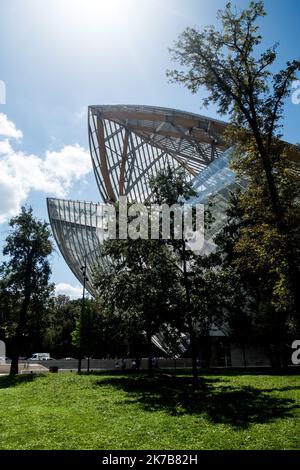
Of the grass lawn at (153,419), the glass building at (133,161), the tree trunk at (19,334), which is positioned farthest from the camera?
the glass building at (133,161)

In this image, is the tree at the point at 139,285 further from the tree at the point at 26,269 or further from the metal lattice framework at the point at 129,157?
the metal lattice framework at the point at 129,157

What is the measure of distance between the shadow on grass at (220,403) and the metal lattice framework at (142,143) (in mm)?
30241

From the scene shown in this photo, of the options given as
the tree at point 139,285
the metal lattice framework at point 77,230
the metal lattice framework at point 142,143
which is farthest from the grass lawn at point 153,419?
the metal lattice framework at point 77,230

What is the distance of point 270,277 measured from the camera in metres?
22.4

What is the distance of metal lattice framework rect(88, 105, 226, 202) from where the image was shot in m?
44.2

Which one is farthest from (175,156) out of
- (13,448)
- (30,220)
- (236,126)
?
(13,448)

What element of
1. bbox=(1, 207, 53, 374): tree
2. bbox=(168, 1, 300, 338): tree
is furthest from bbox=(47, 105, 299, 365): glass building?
bbox=(168, 1, 300, 338): tree

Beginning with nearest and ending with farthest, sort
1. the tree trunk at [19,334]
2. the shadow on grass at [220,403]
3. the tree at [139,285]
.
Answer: the shadow on grass at [220,403] → the tree at [139,285] → the tree trunk at [19,334]

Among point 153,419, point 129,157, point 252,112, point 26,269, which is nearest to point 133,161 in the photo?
point 129,157

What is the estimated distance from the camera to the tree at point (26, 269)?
29.1 meters

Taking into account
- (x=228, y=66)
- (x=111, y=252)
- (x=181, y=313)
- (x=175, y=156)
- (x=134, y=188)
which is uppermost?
(x=175, y=156)
